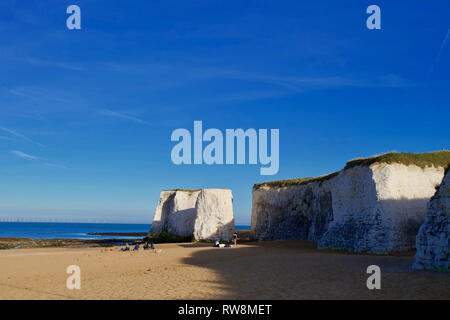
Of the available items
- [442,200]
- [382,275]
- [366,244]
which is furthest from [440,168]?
[382,275]

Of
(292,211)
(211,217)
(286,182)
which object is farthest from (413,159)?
(211,217)

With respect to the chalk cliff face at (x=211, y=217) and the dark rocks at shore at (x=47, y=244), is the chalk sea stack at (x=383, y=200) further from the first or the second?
the dark rocks at shore at (x=47, y=244)

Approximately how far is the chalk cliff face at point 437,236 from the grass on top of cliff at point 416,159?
8.65 m

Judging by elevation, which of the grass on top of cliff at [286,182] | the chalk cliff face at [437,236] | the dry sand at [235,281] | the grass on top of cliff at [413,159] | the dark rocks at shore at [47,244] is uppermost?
the grass on top of cliff at [413,159]

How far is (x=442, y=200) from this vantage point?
13.0 metres

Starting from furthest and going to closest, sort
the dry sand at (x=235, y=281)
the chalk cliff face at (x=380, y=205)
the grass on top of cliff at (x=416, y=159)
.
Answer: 1. the grass on top of cliff at (x=416, y=159)
2. the chalk cliff face at (x=380, y=205)
3. the dry sand at (x=235, y=281)

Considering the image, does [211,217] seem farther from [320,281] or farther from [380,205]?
[320,281]

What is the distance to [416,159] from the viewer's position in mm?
22156

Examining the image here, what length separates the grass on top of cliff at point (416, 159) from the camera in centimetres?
2170

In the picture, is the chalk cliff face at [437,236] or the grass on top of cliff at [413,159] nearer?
the chalk cliff face at [437,236]

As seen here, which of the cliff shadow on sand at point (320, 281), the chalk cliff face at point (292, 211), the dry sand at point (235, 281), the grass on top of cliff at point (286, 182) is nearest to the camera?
the cliff shadow on sand at point (320, 281)

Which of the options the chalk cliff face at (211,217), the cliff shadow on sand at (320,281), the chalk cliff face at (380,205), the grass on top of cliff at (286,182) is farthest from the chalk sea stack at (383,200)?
the chalk cliff face at (211,217)
